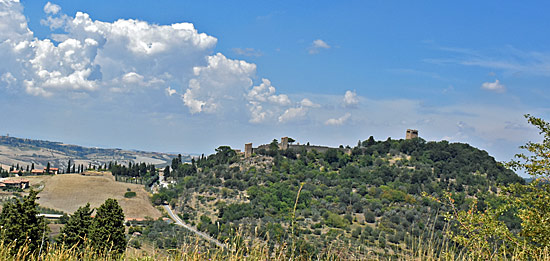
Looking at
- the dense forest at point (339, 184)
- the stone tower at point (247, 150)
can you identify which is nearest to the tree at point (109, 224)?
the dense forest at point (339, 184)

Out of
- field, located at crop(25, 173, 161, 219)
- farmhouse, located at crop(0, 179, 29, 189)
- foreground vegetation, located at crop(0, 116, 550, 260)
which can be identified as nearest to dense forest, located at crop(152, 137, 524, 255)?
foreground vegetation, located at crop(0, 116, 550, 260)

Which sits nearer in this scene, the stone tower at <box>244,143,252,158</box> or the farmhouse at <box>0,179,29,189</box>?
the farmhouse at <box>0,179,29,189</box>

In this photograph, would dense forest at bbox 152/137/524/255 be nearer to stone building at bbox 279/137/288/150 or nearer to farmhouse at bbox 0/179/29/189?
stone building at bbox 279/137/288/150

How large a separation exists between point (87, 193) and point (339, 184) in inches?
1712

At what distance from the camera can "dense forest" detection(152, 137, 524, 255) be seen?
176 feet

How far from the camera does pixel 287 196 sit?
65812 mm

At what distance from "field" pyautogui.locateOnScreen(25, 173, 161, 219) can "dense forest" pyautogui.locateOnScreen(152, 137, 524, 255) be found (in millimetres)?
5826

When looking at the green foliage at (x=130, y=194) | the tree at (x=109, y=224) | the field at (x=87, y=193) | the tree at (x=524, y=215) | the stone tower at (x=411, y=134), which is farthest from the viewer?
the stone tower at (x=411, y=134)

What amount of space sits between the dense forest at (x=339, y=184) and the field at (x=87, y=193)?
5826 millimetres

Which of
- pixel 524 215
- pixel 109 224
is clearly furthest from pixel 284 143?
pixel 524 215

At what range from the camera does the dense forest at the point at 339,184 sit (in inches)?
2115

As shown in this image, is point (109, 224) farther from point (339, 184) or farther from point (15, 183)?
point (15, 183)

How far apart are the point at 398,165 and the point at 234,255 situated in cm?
7487

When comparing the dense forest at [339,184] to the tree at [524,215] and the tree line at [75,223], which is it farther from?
the tree at [524,215]
